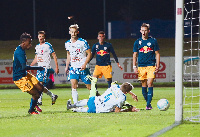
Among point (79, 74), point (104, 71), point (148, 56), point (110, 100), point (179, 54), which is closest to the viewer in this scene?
point (179, 54)

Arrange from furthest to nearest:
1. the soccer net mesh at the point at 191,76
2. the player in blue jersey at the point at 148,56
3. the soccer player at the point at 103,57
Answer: the soccer player at the point at 103,57
the player in blue jersey at the point at 148,56
the soccer net mesh at the point at 191,76

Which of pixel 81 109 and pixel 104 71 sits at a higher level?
pixel 104 71

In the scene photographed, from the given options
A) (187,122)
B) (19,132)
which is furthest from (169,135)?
(19,132)

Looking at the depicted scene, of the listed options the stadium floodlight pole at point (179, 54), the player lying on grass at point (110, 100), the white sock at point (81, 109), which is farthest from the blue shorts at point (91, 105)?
the stadium floodlight pole at point (179, 54)

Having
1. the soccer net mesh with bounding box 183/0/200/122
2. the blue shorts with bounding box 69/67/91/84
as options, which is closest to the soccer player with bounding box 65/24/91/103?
the blue shorts with bounding box 69/67/91/84

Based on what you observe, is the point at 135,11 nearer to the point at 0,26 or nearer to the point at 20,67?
the point at 0,26

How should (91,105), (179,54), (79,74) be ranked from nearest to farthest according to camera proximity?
(179,54)
(91,105)
(79,74)

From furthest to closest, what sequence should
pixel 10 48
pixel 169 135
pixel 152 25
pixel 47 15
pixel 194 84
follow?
pixel 47 15
pixel 152 25
pixel 10 48
pixel 194 84
pixel 169 135

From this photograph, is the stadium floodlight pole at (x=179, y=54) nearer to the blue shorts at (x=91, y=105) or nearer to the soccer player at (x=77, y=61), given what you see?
the blue shorts at (x=91, y=105)

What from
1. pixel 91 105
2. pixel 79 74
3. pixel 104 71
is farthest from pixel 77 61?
pixel 104 71

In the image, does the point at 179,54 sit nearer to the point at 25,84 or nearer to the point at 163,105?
the point at 163,105

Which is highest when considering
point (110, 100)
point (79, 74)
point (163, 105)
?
point (79, 74)

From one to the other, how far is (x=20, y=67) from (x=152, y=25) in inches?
1453

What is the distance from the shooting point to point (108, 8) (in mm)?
51375
